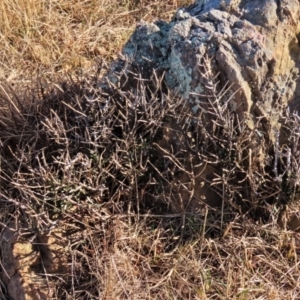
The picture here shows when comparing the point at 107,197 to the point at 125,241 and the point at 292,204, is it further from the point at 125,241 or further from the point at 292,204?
the point at 292,204

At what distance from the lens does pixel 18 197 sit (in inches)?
88.6

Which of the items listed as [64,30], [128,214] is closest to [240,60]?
[128,214]

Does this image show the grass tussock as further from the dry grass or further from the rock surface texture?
the rock surface texture

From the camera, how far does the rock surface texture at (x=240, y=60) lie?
2.11 metres

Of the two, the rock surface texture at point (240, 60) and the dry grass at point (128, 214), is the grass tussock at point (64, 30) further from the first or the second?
the rock surface texture at point (240, 60)

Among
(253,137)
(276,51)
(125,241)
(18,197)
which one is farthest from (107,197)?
(276,51)

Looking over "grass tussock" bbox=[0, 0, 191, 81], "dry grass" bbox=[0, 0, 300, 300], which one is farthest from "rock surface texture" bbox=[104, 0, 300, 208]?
"grass tussock" bbox=[0, 0, 191, 81]

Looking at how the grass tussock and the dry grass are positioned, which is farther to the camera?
the grass tussock

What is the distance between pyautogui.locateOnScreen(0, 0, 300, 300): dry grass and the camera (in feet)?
7.01

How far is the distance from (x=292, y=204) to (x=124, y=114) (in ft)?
2.31

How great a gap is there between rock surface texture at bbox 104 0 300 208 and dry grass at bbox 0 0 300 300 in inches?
3.1

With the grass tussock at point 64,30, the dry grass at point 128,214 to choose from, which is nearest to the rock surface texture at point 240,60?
the dry grass at point 128,214

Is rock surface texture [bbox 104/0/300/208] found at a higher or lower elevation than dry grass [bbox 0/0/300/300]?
higher

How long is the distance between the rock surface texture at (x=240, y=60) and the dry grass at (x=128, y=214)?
8cm
